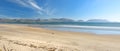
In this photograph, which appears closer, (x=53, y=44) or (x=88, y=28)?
(x=53, y=44)

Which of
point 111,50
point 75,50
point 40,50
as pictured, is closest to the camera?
point 40,50

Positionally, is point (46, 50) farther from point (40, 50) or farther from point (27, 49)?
point (27, 49)

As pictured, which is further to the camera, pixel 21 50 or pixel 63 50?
pixel 63 50

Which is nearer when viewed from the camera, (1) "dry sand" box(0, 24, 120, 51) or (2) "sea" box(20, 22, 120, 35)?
(1) "dry sand" box(0, 24, 120, 51)

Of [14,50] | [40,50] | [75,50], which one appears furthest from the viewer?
[75,50]

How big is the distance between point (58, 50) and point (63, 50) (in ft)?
0.73

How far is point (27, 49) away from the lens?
6.46m

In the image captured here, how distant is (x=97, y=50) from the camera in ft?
24.0

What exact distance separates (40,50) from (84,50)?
1.91 m

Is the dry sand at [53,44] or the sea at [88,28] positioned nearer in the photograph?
the dry sand at [53,44]

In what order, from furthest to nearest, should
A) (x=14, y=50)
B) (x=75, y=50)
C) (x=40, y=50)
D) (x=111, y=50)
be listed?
1. (x=111, y=50)
2. (x=75, y=50)
3. (x=40, y=50)
4. (x=14, y=50)

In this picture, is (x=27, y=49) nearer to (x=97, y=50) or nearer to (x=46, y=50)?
(x=46, y=50)

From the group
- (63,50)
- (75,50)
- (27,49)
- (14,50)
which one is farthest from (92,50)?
(14,50)

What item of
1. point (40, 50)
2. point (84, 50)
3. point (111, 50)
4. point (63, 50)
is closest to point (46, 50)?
point (40, 50)
